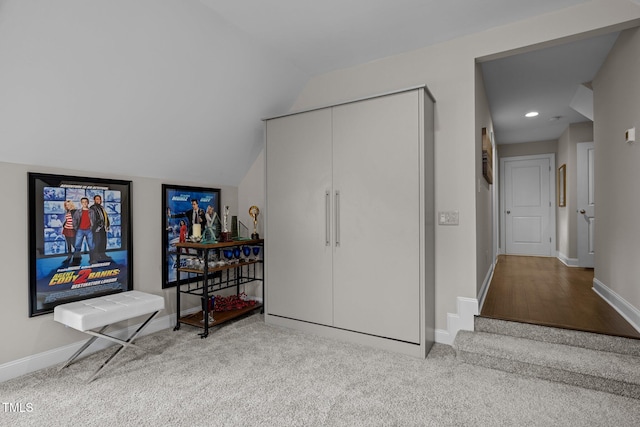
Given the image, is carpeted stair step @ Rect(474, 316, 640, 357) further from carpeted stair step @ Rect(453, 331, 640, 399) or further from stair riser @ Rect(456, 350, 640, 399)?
stair riser @ Rect(456, 350, 640, 399)

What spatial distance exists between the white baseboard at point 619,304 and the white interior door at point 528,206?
11.0 feet

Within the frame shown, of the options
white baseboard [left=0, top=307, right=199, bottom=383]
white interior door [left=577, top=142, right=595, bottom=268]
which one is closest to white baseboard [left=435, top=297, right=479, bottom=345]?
white baseboard [left=0, top=307, right=199, bottom=383]

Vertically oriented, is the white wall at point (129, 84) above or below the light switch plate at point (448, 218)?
above

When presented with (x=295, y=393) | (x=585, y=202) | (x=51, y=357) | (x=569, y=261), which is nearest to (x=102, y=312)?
(x=51, y=357)

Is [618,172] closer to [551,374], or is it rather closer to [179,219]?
[551,374]

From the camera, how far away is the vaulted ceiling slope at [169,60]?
2.01m

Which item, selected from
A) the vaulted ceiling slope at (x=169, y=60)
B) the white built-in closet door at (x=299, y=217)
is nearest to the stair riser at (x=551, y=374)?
the white built-in closet door at (x=299, y=217)

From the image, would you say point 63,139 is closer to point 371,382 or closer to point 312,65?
point 312,65

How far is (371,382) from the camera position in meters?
2.23

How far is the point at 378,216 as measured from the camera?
2.81 meters

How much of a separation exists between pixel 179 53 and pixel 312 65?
4.38ft

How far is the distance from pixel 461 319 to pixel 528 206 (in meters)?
5.16

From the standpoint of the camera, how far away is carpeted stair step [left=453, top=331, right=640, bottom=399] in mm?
2102

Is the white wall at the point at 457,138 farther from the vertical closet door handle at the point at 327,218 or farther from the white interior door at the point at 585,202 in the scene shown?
the white interior door at the point at 585,202
